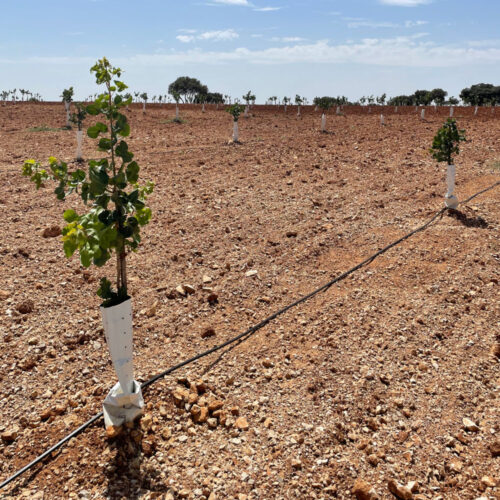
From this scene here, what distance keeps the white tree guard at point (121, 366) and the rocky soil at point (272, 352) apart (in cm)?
17

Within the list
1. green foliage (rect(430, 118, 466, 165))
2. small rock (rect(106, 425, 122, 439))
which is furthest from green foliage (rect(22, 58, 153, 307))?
green foliage (rect(430, 118, 466, 165))

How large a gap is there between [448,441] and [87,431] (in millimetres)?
3091

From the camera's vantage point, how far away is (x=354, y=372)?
4625 millimetres

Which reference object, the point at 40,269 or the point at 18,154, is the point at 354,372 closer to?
the point at 40,269

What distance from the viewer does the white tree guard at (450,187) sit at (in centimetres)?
842

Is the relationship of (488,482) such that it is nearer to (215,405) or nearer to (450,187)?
(215,405)

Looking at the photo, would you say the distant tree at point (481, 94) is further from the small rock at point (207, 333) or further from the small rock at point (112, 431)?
the small rock at point (112, 431)

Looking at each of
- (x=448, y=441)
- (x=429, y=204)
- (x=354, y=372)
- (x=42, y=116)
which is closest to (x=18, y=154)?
(x=429, y=204)

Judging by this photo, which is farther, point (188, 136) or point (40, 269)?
point (188, 136)

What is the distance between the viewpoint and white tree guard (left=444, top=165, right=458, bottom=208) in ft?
27.6

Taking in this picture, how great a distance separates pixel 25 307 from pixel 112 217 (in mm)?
3312

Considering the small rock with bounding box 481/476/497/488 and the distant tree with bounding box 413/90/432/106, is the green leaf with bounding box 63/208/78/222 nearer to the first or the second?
the small rock with bounding box 481/476/497/488

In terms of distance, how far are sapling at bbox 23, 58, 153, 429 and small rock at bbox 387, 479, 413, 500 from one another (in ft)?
7.01

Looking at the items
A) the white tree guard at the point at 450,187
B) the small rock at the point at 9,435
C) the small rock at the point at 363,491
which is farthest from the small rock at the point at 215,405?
the white tree guard at the point at 450,187
